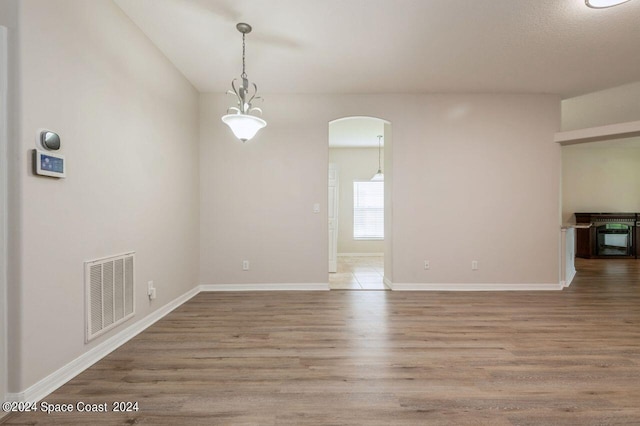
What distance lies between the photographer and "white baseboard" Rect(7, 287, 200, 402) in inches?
71.1

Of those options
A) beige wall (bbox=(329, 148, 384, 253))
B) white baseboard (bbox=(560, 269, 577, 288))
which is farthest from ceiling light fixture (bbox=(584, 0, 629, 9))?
beige wall (bbox=(329, 148, 384, 253))

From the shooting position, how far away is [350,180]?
8.39m

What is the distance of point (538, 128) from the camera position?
4.53 meters

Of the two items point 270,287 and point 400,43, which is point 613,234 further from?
point 270,287

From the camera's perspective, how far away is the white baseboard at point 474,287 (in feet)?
14.8

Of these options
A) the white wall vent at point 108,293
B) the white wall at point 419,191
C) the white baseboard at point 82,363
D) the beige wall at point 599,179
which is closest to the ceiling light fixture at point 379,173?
the white wall at point 419,191

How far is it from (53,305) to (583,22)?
4729 millimetres

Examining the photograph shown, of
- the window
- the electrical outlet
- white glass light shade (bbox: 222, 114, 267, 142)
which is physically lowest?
the electrical outlet

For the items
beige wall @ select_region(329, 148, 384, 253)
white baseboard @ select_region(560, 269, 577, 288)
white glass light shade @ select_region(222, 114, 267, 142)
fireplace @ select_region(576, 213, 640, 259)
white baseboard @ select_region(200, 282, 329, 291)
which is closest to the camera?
white glass light shade @ select_region(222, 114, 267, 142)

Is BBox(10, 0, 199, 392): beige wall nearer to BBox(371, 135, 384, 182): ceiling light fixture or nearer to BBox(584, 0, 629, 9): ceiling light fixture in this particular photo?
BBox(584, 0, 629, 9): ceiling light fixture

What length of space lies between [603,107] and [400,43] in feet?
14.1

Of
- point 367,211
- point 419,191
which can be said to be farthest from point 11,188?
point 367,211

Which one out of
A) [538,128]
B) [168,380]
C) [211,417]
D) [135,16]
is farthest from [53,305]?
[538,128]

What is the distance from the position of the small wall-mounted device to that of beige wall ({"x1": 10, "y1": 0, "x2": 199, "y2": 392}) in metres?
0.05
